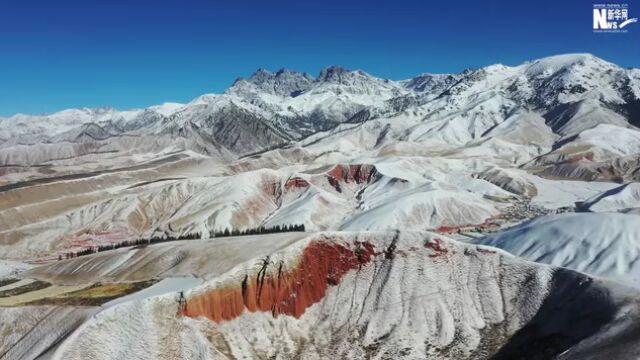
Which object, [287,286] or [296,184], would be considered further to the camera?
[296,184]

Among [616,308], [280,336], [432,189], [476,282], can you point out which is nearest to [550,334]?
[616,308]

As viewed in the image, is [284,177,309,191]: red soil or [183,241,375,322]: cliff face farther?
[284,177,309,191]: red soil

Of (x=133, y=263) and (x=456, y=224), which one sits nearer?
(x=133, y=263)

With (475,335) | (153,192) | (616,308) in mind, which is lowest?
(475,335)

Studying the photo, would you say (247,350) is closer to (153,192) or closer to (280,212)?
(280,212)

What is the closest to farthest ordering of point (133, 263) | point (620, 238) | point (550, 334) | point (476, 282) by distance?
point (550, 334) < point (476, 282) < point (133, 263) < point (620, 238)

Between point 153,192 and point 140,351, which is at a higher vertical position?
point 153,192

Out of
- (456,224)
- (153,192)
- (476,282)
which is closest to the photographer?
(476,282)

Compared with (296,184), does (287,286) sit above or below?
below
